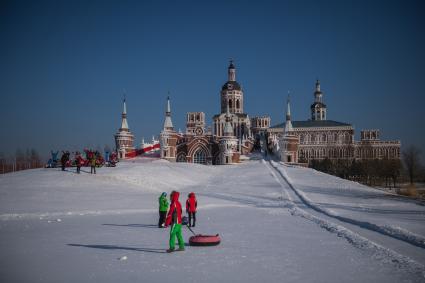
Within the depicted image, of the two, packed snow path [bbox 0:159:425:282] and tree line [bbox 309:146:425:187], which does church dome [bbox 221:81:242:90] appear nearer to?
tree line [bbox 309:146:425:187]

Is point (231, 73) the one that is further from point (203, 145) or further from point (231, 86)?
point (203, 145)

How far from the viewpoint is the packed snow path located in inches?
343

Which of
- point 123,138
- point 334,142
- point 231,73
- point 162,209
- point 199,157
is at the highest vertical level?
point 231,73

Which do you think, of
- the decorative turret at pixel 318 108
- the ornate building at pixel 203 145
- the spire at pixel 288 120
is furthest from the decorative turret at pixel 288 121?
the decorative turret at pixel 318 108

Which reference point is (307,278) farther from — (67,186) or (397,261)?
(67,186)

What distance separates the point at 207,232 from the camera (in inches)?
549

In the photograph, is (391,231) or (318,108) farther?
(318,108)

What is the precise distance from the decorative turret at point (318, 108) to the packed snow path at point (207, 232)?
327 feet

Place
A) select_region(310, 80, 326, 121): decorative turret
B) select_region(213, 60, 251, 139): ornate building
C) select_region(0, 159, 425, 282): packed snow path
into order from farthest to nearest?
select_region(310, 80, 326, 121): decorative turret
select_region(213, 60, 251, 139): ornate building
select_region(0, 159, 425, 282): packed snow path

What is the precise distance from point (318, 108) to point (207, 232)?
11587 cm

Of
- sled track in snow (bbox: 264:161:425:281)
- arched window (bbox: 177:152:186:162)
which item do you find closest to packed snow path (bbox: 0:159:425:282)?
sled track in snow (bbox: 264:161:425:281)

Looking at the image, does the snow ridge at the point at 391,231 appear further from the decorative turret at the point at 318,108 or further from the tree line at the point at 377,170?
the decorative turret at the point at 318,108

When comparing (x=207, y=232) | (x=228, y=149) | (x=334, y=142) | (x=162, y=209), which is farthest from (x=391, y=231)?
(x=334, y=142)

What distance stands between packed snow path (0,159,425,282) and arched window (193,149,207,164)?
46.8 meters
